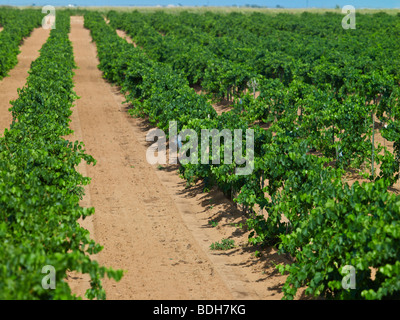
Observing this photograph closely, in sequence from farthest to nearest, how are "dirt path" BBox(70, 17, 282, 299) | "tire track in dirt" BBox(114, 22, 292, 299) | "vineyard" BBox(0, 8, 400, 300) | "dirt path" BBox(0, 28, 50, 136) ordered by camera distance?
1. "dirt path" BBox(0, 28, 50, 136)
2. "tire track in dirt" BBox(114, 22, 292, 299)
3. "dirt path" BBox(70, 17, 282, 299)
4. "vineyard" BBox(0, 8, 400, 300)

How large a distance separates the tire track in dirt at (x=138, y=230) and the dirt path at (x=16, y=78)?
135 inches

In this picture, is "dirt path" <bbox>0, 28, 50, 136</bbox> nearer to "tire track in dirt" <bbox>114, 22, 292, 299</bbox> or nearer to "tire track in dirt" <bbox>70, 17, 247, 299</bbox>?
"tire track in dirt" <bbox>70, 17, 247, 299</bbox>

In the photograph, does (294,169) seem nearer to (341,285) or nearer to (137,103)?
(341,285)

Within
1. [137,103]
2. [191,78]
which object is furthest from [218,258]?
[191,78]

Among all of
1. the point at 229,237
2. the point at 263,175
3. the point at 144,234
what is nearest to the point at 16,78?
the point at 144,234

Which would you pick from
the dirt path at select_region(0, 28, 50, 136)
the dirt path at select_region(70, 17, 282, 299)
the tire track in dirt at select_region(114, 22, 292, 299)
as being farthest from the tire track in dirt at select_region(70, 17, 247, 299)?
the dirt path at select_region(0, 28, 50, 136)

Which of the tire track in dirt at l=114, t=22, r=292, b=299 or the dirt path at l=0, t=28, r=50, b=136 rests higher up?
the dirt path at l=0, t=28, r=50, b=136

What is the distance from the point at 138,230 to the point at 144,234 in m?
0.26

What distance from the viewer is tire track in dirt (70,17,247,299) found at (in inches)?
397

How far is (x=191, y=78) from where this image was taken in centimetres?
3014

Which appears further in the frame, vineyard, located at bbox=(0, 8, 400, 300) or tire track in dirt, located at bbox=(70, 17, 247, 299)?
tire track in dirt, located at bbox=(70, 17, 247, 299)

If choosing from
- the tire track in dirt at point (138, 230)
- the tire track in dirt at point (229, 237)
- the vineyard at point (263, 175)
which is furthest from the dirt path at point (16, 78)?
the tire track in dirt at point (229, 237)

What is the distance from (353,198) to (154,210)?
647cm

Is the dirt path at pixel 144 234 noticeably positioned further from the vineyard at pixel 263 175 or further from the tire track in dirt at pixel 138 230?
the vineyard at pixel 263 175
